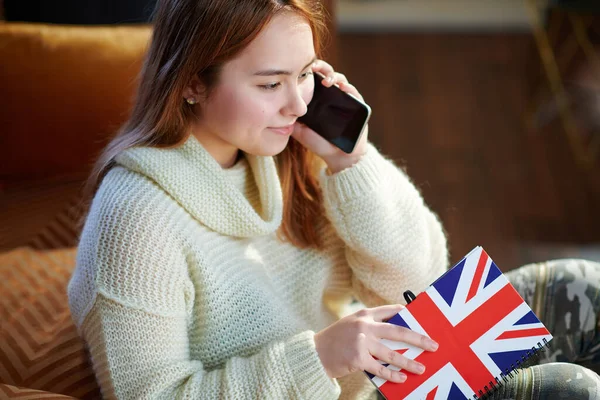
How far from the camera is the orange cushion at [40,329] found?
3.75 feet

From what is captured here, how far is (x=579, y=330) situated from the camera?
1151 mm

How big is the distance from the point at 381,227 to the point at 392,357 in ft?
0.90

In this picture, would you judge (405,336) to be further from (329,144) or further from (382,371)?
(329,144)

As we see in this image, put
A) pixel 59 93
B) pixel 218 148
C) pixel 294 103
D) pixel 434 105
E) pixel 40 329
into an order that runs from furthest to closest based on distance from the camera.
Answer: pixel 434 105, pixel 59 93, pixel 40 329, pixel 218 148, pixel 294 103

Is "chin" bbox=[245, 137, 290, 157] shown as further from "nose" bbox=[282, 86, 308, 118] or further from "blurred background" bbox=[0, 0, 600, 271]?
"blurred background" bbox=[0, 0, 600, 271]

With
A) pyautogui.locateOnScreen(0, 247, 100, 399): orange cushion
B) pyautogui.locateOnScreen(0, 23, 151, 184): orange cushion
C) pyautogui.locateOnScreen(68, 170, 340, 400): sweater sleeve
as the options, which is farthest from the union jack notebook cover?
pyautogui.locateOnScreen(0, 23, 151, 184): orange cushion

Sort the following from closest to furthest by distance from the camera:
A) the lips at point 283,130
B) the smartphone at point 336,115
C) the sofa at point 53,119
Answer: the lips at point 283,130, the smartphone at point 336,115, the sofa at point 53,119

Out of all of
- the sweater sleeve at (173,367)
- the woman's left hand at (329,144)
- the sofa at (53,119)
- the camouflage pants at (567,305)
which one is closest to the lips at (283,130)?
the woman's left hand at (329,144)

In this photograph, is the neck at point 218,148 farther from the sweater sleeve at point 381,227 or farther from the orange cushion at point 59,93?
the orange cushion at point 59,93

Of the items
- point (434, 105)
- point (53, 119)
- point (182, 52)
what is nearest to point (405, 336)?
point (182, 52)

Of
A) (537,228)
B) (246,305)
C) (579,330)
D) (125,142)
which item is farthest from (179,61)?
(537,228)

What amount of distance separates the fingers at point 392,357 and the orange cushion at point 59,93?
882mm

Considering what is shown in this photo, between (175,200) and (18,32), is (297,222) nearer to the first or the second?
(175,200)

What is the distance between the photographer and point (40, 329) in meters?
1.24
